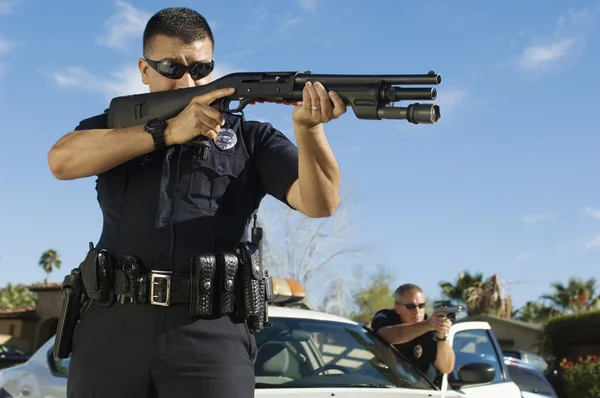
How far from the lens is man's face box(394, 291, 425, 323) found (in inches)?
254

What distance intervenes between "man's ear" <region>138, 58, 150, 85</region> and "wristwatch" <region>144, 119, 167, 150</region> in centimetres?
37

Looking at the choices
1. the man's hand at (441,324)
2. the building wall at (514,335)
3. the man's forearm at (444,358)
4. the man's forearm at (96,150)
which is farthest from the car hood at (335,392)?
the building wall at (514,335)

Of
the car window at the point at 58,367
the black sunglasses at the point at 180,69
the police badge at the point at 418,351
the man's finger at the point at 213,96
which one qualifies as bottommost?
the car window at the point at 58,367

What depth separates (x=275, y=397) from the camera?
402cm

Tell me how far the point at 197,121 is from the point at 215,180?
0.23 meters

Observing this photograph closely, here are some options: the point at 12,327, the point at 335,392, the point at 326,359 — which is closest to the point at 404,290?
the point at 326,359

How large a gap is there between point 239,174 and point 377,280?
144 feet

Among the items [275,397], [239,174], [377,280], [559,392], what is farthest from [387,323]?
[377,280]

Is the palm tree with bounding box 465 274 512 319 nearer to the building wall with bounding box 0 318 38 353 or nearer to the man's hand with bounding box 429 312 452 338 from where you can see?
the building wall with bounding box 0 318 38 353

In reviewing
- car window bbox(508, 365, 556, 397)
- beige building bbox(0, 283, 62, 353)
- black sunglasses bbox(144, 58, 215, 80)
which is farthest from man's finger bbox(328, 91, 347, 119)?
beige building bbox(0, 283, 62, 353)

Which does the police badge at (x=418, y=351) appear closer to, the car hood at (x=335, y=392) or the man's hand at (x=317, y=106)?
the car hood at (x=335, y=392)

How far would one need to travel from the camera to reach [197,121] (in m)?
2.51

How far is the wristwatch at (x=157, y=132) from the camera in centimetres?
254

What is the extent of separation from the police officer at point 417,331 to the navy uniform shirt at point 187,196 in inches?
135
